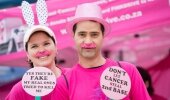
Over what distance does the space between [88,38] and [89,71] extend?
216 millimetres

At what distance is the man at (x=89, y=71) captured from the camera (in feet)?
11.3

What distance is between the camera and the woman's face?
154 inches

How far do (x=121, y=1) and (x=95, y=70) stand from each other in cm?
174

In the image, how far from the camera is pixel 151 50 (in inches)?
327

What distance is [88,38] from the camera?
3.46m

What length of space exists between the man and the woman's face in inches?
17.1

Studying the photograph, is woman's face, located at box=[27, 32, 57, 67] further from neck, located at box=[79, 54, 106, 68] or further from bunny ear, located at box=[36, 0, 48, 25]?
neck, located at box=[79, 54, 106, 68]

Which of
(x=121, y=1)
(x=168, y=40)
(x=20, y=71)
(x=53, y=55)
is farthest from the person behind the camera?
(x=168, y=40)

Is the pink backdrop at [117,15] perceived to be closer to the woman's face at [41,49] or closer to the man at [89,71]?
the woman's face at [41,49]

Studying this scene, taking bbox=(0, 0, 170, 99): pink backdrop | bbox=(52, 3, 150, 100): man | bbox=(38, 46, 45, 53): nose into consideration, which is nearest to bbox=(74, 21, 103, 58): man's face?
bbox=(52, 3, 150, 100): man

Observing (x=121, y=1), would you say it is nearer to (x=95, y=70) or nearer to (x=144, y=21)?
(x=144, y=21)

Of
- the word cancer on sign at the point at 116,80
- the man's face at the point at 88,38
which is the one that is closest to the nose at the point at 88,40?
the man's face at the point at 88,38

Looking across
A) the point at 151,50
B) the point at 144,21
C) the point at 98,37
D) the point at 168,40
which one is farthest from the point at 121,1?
the point at 151,50

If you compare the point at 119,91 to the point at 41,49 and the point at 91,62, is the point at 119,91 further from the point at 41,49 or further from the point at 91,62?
the point at 41,49
